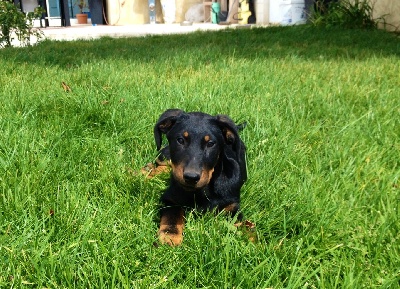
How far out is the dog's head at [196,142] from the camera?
1945 mm

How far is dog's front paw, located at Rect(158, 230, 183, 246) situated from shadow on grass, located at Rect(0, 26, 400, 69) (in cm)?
398

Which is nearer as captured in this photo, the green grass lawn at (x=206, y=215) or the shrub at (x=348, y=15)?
the green grass lawn at (x=206, y=215)

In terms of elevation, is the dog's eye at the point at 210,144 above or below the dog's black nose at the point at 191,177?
above

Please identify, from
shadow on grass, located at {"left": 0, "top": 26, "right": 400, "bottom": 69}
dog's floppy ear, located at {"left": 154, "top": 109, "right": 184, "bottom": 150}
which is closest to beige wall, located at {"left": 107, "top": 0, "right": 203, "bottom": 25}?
shadow on grass, located at {"left": 0, "top": 26, "right": 400, "bottom": 69}

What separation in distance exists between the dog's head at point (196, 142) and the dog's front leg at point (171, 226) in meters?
0.15

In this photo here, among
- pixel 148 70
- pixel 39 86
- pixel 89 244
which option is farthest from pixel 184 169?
pixel 148 70

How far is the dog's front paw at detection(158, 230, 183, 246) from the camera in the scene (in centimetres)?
183

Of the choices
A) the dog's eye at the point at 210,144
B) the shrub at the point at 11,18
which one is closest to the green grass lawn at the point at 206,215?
the dog's eye at the point at 210,144

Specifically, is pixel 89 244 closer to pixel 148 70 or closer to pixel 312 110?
pixel 312 110

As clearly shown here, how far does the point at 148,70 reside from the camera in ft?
16.6

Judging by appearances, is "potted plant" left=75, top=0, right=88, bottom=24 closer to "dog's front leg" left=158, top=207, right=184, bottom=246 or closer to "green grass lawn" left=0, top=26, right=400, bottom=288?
"green grass lawn" left=0, top=26, right=400, bottom=288

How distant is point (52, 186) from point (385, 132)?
231 cm

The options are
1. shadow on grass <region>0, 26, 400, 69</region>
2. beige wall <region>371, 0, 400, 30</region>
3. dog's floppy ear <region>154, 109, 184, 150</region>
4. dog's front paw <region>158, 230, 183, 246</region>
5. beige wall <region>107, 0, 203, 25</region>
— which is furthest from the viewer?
beige wall <region>107, 0, 203, 25</region>

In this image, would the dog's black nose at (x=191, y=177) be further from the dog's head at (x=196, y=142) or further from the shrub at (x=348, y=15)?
the shrub at (x=348, y=15)
